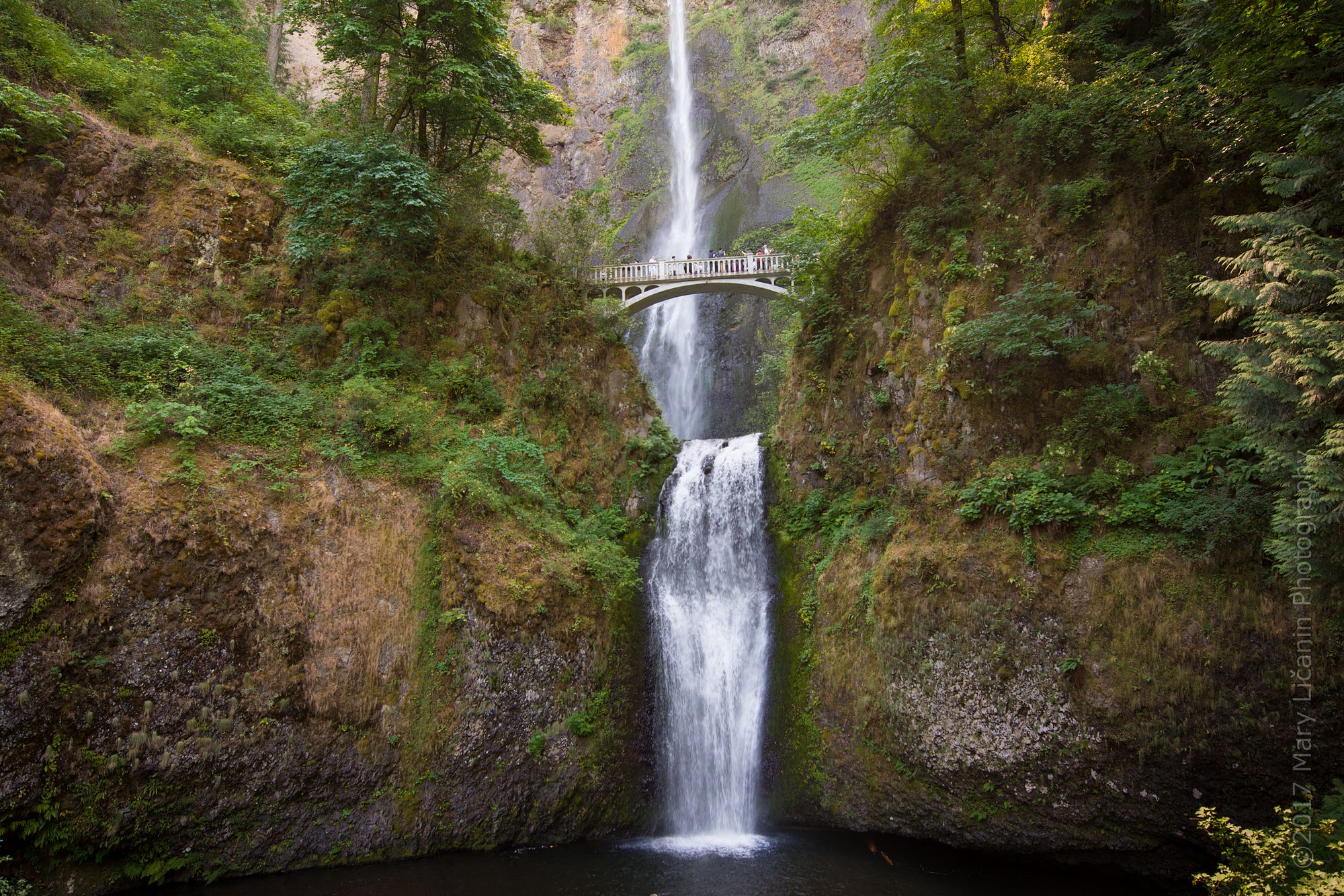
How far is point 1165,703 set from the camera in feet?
27.1

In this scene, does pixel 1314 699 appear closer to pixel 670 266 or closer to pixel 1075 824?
pixel 1075 824

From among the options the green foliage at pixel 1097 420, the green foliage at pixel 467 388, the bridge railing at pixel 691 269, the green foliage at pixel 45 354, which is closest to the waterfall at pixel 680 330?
the bridge railing at pixel 691 269

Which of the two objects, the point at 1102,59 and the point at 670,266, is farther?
the point at 670,266

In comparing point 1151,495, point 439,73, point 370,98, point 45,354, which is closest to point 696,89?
point 370,98

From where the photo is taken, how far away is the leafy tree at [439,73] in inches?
505

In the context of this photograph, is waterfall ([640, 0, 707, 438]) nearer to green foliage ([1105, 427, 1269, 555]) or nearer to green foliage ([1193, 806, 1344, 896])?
green foliage ([1105, 427, 1269, 555])

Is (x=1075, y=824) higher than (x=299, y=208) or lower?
lower

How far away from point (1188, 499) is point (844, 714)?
20.2 feet

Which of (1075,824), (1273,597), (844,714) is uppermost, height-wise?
(1273,597)

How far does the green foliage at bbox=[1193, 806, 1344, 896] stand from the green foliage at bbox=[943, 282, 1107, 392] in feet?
20.7

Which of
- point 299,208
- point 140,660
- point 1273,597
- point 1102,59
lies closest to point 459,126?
point 299,208

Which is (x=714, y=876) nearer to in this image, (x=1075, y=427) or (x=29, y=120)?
(x=1075, y=427)

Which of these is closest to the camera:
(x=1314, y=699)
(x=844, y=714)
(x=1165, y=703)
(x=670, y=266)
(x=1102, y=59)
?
(x=1314, y=699)

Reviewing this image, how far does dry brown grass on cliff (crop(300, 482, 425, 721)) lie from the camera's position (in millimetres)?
9798
